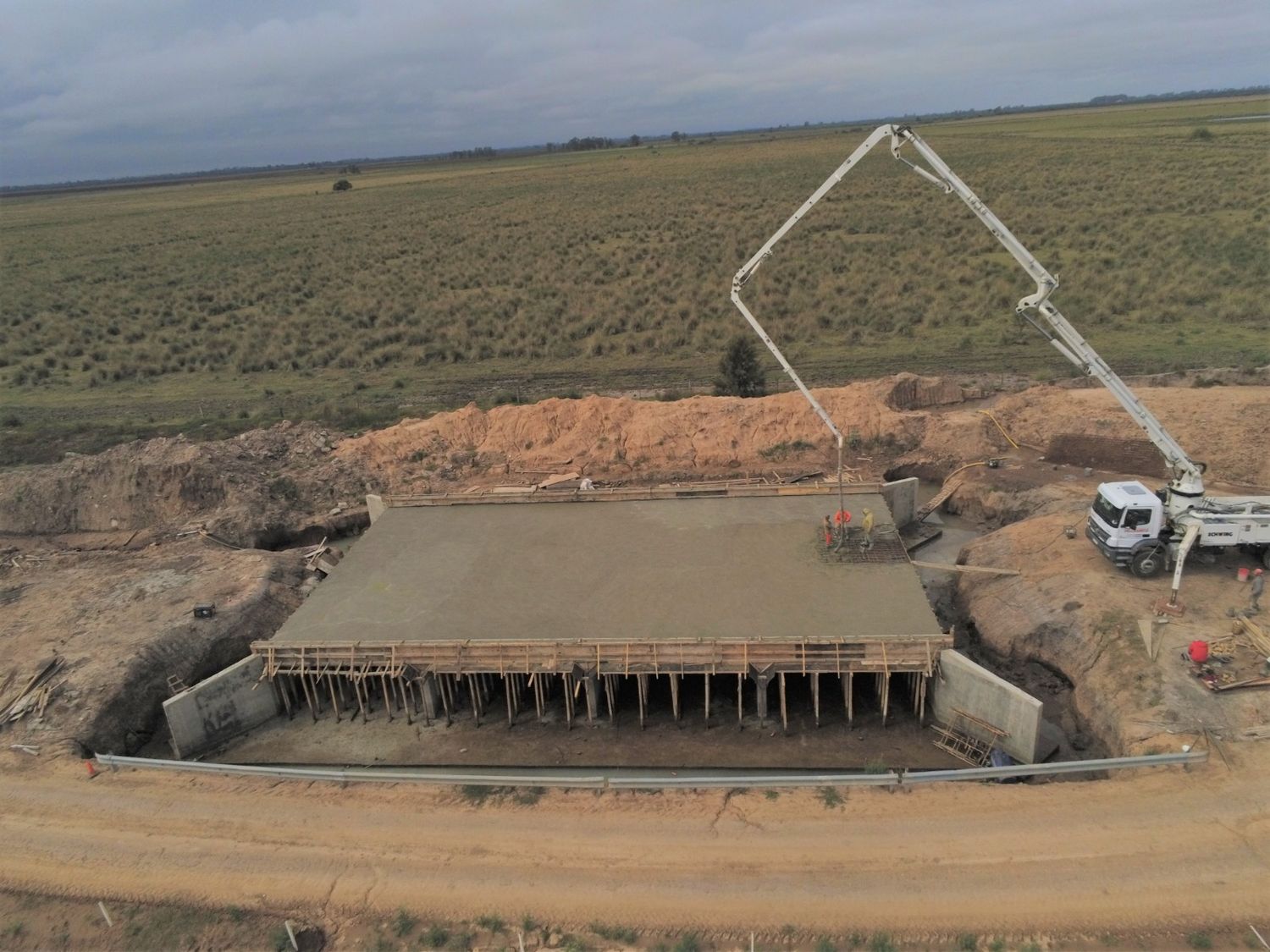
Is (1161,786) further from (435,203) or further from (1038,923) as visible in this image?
(435,203)

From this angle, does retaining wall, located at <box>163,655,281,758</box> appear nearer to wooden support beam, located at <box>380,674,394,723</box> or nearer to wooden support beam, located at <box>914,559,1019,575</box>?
wooden support beam, located at <box>380,674,394,723</box>

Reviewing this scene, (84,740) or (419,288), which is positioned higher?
(419,288)

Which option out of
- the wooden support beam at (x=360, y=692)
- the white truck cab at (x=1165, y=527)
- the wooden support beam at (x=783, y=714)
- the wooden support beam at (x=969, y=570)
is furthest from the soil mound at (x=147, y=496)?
the white truck cab at (x=1165, y=527)

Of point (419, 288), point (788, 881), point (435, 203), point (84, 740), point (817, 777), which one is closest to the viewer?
point (788, 881)

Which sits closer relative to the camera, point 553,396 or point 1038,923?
point 1038,923

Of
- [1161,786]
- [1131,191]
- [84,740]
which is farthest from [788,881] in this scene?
[1131,191]

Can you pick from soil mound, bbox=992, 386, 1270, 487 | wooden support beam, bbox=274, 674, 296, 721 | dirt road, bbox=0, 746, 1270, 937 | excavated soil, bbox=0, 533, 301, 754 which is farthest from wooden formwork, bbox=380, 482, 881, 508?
dirt road, bbox=0, 746, 1270, 937

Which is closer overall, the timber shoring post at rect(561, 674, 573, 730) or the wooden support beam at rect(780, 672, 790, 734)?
the wooden support beam at rect(780, 672, 790, 734)
